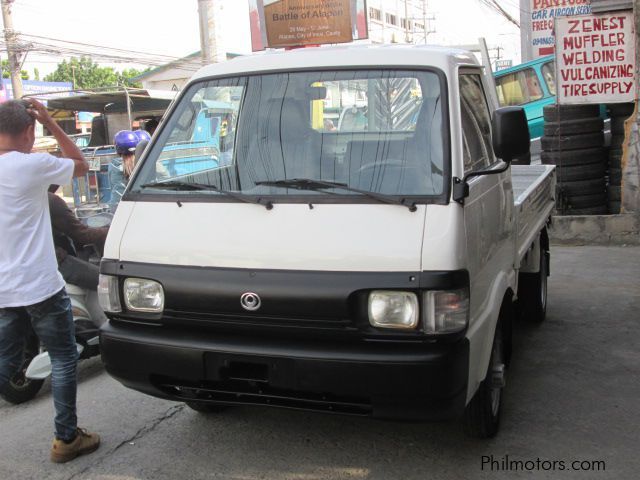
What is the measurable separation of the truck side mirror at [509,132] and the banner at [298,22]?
12.8 metres

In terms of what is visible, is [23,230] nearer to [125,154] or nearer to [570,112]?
[125,154]

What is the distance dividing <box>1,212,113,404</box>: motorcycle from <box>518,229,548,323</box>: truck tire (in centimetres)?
323

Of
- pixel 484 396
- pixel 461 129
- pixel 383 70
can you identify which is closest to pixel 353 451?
pixel 484 396

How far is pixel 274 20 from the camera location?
1566cm

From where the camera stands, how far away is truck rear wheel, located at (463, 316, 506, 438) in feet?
11.3


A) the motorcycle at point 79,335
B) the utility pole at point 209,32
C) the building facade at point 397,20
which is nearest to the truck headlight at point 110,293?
the motorcycle at point 79,335

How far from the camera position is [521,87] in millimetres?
13992

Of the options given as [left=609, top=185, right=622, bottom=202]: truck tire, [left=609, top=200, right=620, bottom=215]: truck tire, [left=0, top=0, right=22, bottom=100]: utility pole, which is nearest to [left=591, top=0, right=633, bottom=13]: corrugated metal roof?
[left=609, top=185, right=622, bottom=202]: truck tire

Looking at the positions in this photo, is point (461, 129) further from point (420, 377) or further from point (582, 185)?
point (582, 185)

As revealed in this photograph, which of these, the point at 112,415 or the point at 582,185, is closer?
the point at 112,415

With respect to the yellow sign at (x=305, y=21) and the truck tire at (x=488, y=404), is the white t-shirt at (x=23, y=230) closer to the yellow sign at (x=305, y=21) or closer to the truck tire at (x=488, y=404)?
the truck tire at (x=488, y=404)

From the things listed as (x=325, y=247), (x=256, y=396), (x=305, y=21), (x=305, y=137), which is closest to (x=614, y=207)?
(x=305, y=137)

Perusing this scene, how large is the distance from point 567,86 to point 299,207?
708cm

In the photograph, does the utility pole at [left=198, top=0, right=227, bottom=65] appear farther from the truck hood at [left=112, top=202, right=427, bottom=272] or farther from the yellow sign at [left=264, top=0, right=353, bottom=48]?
the truck hood at [left=112, top=202, right=427, bottom=272]
